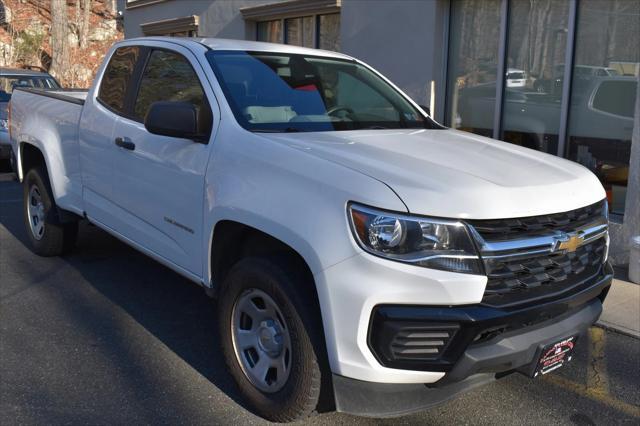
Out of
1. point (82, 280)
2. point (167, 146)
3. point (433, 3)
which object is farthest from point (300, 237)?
point (433, 3)

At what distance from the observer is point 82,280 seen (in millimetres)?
5426

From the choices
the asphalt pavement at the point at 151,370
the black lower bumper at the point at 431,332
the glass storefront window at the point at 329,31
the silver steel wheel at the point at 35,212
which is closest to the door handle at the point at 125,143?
the asphalt pavement at the point at 151,370

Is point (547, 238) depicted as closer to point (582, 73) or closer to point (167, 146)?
point (167, 146)

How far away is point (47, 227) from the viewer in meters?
5.74

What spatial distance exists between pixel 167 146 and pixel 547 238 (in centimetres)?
217

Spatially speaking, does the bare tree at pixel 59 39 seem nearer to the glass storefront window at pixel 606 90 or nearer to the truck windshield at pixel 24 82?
the truck windshield at pixel 24 82

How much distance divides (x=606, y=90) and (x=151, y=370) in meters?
5.39

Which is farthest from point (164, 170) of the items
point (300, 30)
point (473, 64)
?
point (300, 30)

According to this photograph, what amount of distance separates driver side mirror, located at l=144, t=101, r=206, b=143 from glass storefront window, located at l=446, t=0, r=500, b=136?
5289 millimetres

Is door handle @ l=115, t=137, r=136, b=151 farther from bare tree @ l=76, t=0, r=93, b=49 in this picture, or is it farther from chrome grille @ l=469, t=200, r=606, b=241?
bare tree @ l=76, t=0, r=93, b=49

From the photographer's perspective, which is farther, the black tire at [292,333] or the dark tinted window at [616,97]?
the dark tinted window at [616,97]

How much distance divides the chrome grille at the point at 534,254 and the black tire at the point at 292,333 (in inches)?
29.4

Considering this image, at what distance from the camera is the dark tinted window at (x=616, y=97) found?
6566mm

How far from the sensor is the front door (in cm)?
359
